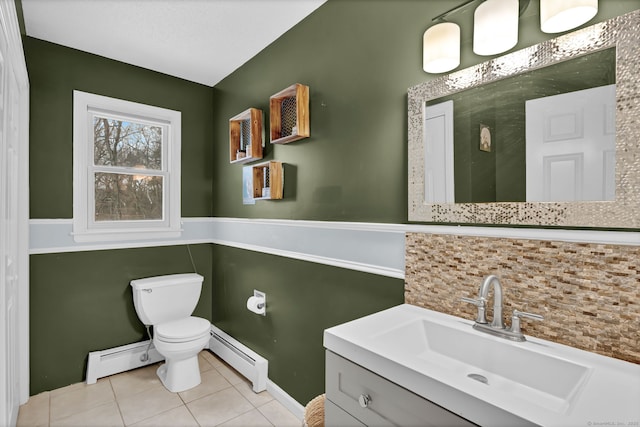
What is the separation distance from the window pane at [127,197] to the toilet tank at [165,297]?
0.56 meters

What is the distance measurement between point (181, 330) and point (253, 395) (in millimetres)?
695

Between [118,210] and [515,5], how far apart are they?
2.94 metres

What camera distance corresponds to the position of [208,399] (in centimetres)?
233

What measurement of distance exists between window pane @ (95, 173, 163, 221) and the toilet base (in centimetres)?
124

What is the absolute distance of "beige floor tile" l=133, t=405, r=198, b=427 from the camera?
206cm

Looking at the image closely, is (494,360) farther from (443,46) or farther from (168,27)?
(168,27)

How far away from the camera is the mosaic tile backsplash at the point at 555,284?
0.99 meters

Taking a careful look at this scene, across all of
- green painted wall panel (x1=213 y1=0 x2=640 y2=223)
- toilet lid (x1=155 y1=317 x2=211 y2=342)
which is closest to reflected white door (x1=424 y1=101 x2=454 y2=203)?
green painted wall panel (x1=213 y1=0 x2=640 y2=223)

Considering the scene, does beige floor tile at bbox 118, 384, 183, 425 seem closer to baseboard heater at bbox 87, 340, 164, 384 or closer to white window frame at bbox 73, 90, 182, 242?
baseboard heater at bbox 87, 340, 164, 384

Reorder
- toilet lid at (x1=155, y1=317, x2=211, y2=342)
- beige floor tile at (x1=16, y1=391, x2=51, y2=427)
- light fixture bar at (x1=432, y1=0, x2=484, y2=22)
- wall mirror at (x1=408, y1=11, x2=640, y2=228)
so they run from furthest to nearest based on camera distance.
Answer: toilet lid at (x1=155, y1=317, x2=211, y2=342)
beige floor tile at (x1=16, y1=391, x2=51, y2=427)
light fixture bar at (x1=432, y1=0, x2=484, y2=22)
wall mirror at (x1=408, y1=11, x2=640, y2=228)

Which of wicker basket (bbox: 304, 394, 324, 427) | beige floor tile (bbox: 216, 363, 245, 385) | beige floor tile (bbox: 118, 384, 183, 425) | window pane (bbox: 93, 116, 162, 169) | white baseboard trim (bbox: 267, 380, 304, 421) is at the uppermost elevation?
window pane (bbox: 93, 116, 162, 169)

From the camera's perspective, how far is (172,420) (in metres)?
2.10

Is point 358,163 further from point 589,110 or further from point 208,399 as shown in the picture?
point 208,399

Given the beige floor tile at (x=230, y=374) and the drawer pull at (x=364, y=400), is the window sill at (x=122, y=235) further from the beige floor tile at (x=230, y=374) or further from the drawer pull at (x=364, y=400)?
the drawer pull at (x=364, y=400)
